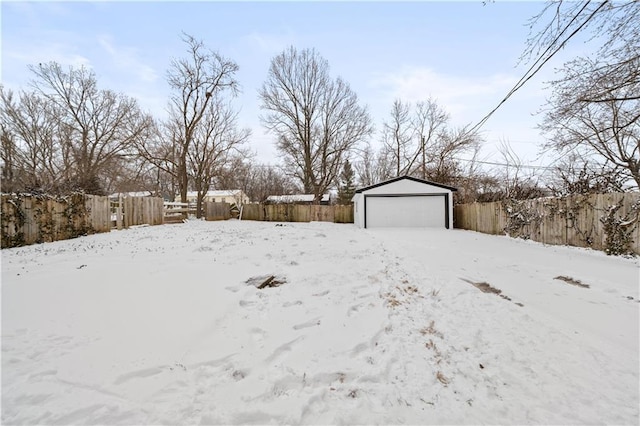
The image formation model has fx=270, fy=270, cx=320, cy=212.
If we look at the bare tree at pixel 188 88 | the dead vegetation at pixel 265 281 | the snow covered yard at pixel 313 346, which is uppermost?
the bare tree at pixel 188 88

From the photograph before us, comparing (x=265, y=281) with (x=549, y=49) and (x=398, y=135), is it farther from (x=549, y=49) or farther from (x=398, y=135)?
(x=398, y=135)

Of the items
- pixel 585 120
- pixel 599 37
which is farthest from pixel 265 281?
pixel 585 120

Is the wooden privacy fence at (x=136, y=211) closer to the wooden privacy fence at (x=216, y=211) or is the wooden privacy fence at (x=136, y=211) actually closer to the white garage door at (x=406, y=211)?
the wooden privacy fence at (x=216, y=211)

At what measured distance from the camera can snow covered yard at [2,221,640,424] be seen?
169 cm

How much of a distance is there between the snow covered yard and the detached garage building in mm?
9251

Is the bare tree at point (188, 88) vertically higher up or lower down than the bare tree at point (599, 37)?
higher up

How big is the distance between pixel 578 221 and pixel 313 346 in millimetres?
8263

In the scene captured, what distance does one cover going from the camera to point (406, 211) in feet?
46.6

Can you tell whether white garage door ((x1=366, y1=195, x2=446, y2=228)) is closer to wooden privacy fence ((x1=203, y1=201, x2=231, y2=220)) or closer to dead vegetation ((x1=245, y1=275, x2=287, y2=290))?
dead vegetation ((x1=245, y1=275, x2=287, y2=290))

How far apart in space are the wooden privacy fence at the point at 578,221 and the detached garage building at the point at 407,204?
3.16m

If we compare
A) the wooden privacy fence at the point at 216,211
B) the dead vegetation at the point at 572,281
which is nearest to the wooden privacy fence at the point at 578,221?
the dead vegetation at the point at 572,281

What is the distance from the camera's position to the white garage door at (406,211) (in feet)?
45.5

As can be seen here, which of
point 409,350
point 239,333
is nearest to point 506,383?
point 409,350

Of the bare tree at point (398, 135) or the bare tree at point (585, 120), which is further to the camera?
the bare tree at point (398, 135)
